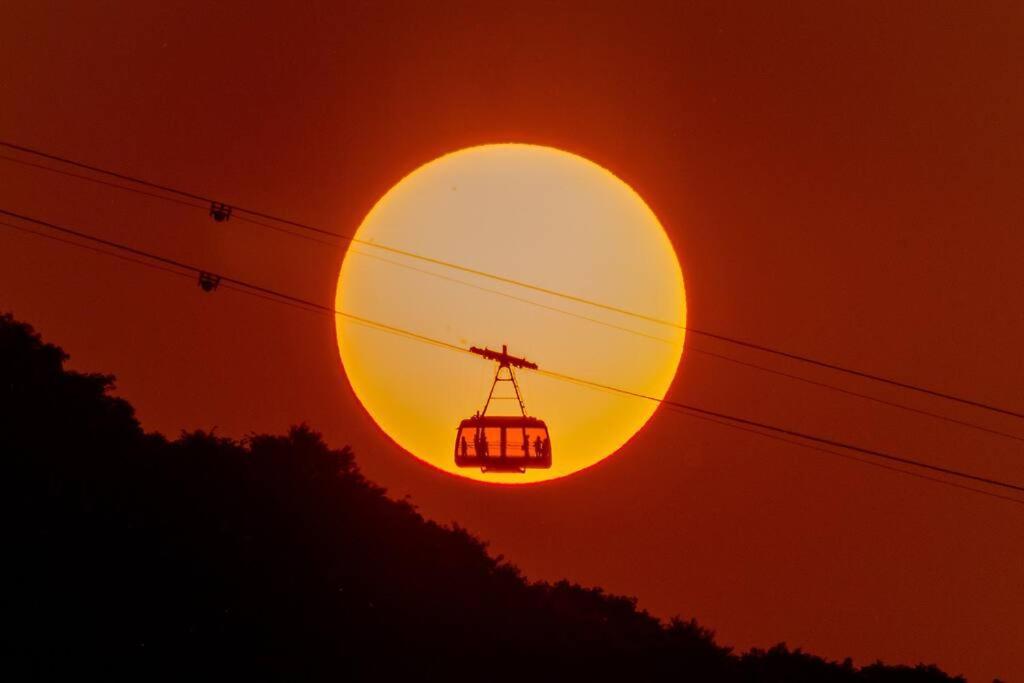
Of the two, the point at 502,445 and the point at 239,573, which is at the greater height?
the point at 502,445

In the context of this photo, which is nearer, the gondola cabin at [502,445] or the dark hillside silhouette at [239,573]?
the dark hillside silhouette at [239,573]

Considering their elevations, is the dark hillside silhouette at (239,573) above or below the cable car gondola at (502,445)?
below

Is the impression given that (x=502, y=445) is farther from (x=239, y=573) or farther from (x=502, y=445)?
(x=239, y=573)

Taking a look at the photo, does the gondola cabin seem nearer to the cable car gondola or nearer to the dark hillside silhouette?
the cable car gondola

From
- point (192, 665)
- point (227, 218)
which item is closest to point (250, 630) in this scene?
point (192, 665)

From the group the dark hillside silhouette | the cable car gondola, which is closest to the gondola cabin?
the cable car gondola

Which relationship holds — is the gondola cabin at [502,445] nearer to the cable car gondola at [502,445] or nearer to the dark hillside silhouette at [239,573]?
the cable car gondola at [502,445]

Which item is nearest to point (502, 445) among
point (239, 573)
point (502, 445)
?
point (502, 445)

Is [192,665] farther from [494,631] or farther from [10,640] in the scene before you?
[494,631]

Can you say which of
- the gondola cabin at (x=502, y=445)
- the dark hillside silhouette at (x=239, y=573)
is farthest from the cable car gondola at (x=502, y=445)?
the dark hillside silhouette at (x=239, y=573)
